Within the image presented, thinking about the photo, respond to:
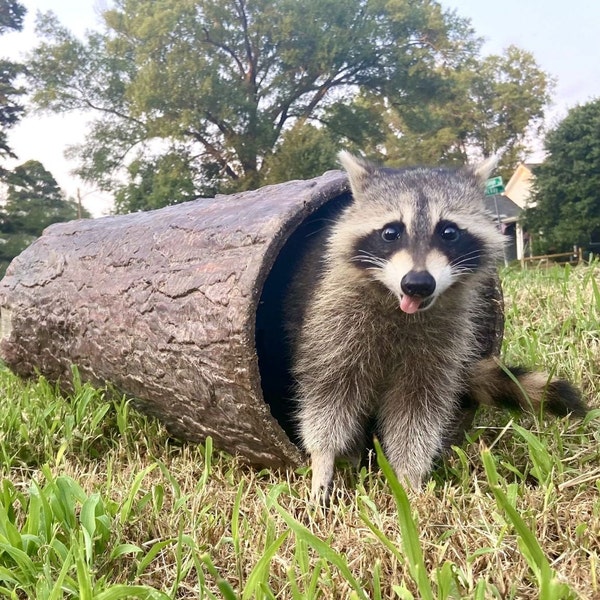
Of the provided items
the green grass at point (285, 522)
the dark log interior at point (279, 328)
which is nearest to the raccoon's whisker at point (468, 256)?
the green grass at point (285, 522)

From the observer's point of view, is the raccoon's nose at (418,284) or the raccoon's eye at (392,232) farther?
the raccoon's eye at (392,232)

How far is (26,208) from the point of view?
723 inches

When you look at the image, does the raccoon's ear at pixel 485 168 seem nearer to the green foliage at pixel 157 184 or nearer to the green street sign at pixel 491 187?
the green street sign at pixel 491 187

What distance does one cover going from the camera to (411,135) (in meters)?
20.5

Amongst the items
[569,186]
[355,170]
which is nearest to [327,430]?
[355,170]

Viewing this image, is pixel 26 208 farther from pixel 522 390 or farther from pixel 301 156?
pixel 522 390

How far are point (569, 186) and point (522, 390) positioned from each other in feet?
54.1

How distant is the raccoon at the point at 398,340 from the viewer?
6.66ft

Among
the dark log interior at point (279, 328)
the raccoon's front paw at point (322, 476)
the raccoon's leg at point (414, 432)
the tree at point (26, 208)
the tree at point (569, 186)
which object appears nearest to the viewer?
the raccoon's front paw at point (322, 476)

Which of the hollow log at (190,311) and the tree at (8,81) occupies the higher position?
the tree at (8,81)

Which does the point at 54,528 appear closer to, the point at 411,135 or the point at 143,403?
the point at 143,403

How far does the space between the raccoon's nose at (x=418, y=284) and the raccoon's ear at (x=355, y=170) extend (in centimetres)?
60

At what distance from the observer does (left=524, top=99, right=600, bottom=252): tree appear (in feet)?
53.8

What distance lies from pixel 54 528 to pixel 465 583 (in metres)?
1.00
